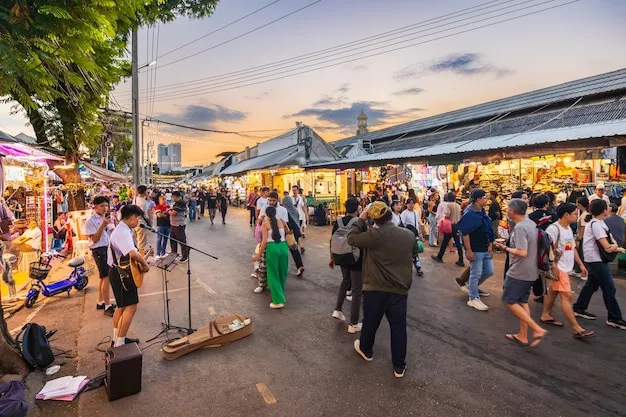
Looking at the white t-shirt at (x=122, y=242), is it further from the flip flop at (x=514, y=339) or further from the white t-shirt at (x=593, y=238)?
the white t-shirt at (x=593, y=238)

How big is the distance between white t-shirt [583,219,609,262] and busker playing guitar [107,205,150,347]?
630 centimetres

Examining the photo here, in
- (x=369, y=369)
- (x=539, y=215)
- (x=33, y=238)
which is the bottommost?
(x=369, y=369)

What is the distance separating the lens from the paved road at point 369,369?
341 centimetres

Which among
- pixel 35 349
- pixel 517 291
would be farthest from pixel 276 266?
pixel 517 291

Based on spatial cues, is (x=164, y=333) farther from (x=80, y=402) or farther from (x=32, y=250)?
(x=32, y=250)

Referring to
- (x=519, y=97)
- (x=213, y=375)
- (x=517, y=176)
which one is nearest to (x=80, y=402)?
(x=213, y=375)

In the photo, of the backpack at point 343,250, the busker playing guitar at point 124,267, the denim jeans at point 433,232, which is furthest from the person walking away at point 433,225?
the busker playing guitar at point 124,267

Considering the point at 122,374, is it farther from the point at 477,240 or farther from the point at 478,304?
the point at 477,240

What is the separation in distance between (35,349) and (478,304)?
644cm

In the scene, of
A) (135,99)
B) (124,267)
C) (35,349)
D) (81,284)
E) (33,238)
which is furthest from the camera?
(135,99)

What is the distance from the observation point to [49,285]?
696cm

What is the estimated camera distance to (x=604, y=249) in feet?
17.1

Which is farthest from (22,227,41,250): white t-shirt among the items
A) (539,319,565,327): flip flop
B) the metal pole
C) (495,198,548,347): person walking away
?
(539,319,565,327): flip flop

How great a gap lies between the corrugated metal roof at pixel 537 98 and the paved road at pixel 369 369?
9.45 m
